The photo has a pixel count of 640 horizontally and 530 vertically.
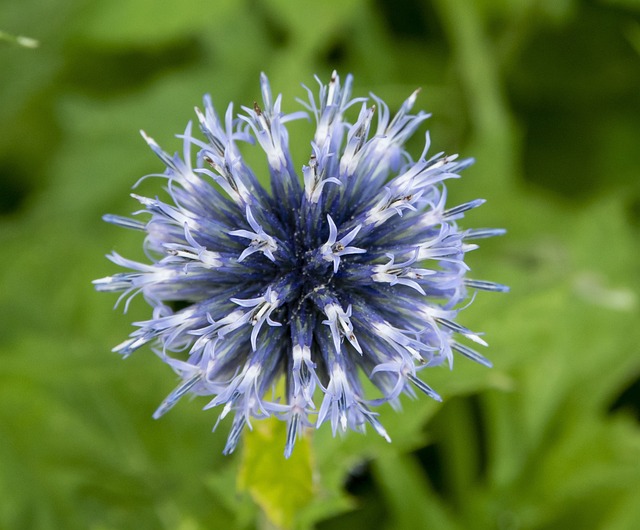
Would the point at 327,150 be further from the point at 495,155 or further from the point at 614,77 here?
the point at 614,77

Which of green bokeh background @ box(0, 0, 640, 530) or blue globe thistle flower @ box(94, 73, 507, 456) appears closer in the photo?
blue globe thistle flower @ box(94, 73, 507, 456)

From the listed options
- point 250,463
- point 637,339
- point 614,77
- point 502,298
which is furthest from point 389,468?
point 614,77

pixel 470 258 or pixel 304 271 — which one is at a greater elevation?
pixel 470 258

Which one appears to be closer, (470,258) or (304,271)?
(304,271)
